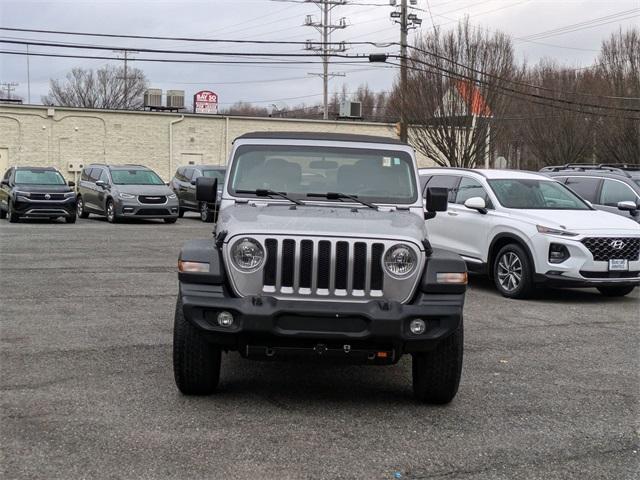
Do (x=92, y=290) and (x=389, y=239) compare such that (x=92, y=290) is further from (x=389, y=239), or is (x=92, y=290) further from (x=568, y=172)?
(x=568, y=172)

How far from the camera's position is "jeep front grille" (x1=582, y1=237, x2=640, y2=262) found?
10.3 metres

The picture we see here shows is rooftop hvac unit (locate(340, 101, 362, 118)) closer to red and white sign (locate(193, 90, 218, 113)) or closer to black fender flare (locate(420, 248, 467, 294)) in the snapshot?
red and white sign (locate(193, 90, 218, 113))

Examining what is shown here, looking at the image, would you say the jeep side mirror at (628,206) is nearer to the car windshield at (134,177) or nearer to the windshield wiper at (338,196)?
the windshield wiper at (338,196)

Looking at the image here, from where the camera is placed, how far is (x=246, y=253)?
17.3 ft

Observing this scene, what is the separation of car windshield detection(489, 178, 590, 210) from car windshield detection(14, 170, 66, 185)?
49.5 feet

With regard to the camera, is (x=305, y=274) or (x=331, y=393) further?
(x=331, y=393)

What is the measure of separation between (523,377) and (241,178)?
2870mm

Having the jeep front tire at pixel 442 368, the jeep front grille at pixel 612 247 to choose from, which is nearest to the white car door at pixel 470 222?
the jeep front grille at pixel 612 247

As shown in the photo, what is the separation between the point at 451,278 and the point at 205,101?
154 ft

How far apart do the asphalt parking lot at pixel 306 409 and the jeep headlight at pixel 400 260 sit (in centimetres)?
100

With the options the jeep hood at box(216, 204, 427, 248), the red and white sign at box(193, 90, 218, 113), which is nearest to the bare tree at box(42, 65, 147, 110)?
the red and white sign at box(193, 90, 218, 113)

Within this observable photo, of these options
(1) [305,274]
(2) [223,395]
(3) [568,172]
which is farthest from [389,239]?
(3) [568,172]

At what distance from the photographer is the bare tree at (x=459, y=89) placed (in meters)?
28.6

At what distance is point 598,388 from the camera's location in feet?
20.7
